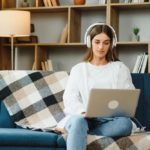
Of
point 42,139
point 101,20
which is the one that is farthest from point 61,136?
point 101,20

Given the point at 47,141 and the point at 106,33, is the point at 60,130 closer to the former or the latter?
the point at 47,141

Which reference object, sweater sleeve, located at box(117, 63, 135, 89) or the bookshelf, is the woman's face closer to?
sweater sleeve, located at box(117, 63, 135, 89)

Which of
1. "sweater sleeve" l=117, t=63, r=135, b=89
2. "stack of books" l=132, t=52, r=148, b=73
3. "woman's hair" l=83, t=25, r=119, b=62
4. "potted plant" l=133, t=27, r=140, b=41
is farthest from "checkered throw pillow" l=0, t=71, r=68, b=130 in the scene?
"potted plant" l=133, t=27, r=140, b=41

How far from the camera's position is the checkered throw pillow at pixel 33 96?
3166 mm

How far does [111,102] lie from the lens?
2.62 m

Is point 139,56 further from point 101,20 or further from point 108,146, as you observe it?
point 108,146

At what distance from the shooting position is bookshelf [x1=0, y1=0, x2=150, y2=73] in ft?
13.8

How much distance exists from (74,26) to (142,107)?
1.48 meters

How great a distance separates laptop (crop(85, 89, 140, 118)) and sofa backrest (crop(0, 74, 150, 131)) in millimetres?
439

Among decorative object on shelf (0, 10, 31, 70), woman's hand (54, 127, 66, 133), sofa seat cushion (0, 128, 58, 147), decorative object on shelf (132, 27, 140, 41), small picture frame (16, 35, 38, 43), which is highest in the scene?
decorative object on shelf (0, 10, 31, 70)

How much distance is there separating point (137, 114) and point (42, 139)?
0.80 metres

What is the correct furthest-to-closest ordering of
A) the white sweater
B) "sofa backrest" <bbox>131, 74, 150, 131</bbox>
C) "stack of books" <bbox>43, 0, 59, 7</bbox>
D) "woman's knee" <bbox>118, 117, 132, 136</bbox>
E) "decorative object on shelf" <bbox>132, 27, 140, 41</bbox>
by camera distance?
"stack of books" <bbox>43, 0, 59, 7</bbox> → "decorative object on shelf" <bbox>132, 27, 140, 41</bbox> → "sofa backrest" <bbox>131, 74, 150, 131</bbox> → the white sweater → "woman's knee" <bbox>118, 117, 132, 136</bbox>

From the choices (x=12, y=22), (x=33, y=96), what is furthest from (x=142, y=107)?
(x=12, y=22)

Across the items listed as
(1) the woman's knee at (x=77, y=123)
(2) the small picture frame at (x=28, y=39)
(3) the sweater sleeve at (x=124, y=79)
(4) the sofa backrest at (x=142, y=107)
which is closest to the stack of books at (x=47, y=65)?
(2) the small picture frame at (x=28, y=39)
